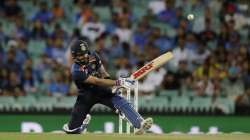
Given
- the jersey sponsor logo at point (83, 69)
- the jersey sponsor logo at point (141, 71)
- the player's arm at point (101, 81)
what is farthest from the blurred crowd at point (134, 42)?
the player's arm at point (101, 81)

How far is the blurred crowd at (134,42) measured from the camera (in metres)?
17.6

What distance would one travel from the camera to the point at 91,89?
1391cm

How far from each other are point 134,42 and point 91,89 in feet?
16.5

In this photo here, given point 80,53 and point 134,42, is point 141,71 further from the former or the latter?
point 134,42

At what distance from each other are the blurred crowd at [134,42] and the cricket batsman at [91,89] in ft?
11.0

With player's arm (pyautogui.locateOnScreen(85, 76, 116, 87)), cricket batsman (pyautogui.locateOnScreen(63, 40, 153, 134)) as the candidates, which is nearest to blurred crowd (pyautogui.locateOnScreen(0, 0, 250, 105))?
cricket batsman (pyautogui.locateOnScreen(63, 40, 153, 134))

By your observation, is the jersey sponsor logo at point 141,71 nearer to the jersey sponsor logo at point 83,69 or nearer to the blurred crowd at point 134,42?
the jersey sponsor logo at point 83,69

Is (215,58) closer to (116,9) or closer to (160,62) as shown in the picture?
(116,9)

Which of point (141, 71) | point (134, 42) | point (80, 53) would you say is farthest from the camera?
point (134, 42)

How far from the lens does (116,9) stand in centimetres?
1958

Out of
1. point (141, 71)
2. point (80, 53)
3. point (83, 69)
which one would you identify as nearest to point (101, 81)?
point (83, 69)

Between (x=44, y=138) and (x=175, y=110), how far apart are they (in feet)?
20.5

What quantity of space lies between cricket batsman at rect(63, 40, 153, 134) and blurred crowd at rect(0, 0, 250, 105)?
Answer: 11.0ft

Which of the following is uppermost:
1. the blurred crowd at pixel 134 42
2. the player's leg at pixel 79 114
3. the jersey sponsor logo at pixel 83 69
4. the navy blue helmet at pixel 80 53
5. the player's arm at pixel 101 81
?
the blurred crowd at pixel 134 42
